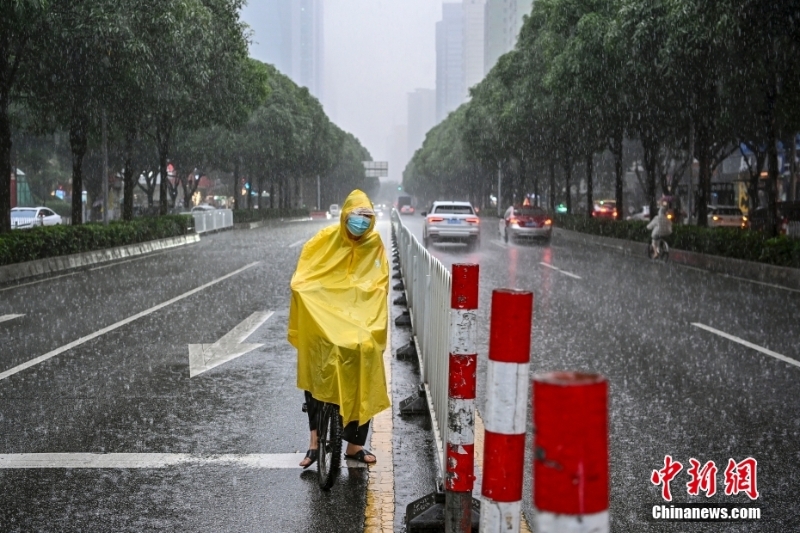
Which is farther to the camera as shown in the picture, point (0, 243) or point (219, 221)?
point (219, 221)

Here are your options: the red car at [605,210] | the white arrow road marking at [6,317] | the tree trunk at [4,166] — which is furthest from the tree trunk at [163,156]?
the red car at [605,210]

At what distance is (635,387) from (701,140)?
72.9 ft

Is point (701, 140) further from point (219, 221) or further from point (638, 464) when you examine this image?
point (219, 221)

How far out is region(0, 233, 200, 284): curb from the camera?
64.0 ft

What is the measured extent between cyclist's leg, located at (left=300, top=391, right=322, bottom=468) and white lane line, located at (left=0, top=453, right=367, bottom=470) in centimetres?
9

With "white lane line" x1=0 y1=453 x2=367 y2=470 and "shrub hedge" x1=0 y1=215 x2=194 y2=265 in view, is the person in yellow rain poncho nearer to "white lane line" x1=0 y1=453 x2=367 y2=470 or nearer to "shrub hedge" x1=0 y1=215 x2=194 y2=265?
"white lane line" x1=0 y1=453 x2=367 y2=470

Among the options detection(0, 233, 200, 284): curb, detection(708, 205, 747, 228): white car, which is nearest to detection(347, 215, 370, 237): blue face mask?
detection(0, 233, 200, 284): curb

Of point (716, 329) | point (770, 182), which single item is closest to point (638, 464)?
point (716, 329)

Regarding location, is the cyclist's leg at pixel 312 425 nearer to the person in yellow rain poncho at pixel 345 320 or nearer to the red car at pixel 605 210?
the person in yellow rain poncho at pixel 345 320

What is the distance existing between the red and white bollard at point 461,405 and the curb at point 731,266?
49.4 ft

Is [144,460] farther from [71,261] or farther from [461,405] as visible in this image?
[71,261]

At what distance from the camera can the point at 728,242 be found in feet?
73.3

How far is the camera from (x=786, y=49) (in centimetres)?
1953

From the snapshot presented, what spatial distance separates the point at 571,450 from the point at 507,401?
4.29ft
